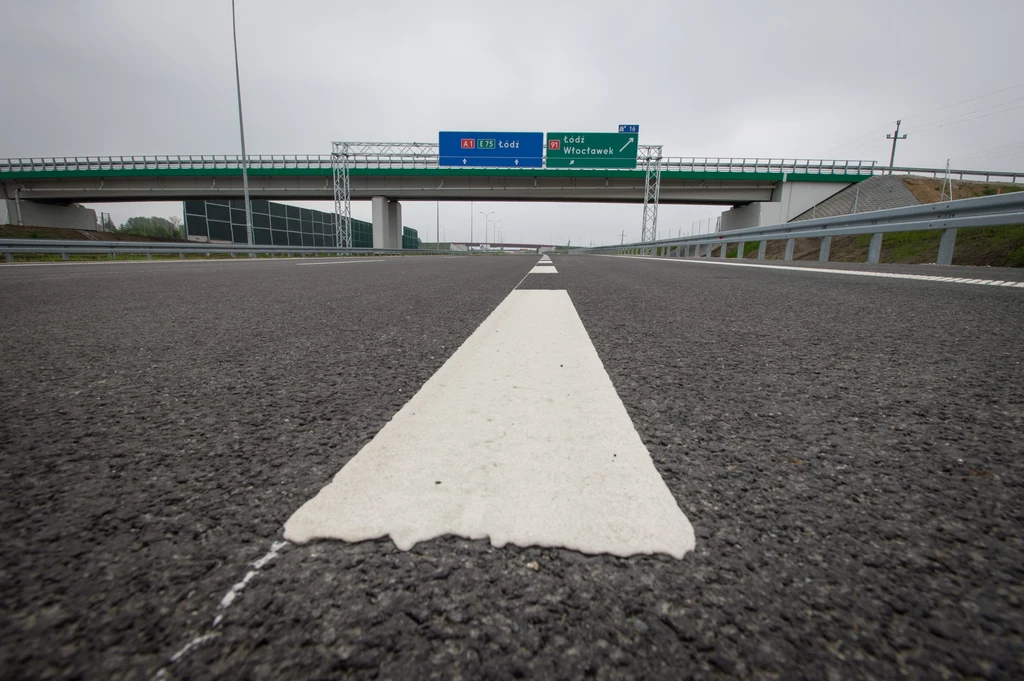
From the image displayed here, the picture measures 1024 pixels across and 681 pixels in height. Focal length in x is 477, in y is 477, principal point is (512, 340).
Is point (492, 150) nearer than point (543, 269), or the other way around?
point (543, 269)

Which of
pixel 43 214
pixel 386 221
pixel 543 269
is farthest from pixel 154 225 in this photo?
pixel 543 269

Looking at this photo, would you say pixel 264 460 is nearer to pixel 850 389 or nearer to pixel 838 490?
pixel 838 490

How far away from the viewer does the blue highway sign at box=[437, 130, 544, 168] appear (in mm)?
37219

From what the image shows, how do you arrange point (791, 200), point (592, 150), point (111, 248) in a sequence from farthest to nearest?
1. point (791, 200)
2. point (592, 150)
3. point (111, 248)

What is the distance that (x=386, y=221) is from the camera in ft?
138

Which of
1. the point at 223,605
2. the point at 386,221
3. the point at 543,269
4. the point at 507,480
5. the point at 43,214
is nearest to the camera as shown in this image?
the point at 223,605

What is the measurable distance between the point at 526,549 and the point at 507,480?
0.58ft

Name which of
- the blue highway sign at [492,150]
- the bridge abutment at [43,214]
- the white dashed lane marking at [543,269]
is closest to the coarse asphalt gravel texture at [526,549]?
the white dashed lane marking at [543,269]

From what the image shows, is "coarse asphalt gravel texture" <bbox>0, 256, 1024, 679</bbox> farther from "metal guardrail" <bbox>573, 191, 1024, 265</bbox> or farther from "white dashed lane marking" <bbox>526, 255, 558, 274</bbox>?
"metal guardrail" <bbox>573, 191, 1024, 265</bbox>

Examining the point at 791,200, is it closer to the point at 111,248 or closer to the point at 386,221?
the point at 386,221

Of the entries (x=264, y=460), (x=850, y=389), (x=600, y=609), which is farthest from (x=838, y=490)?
(x=264, y=460)

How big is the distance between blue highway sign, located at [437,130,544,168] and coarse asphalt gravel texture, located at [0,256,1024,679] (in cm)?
3838

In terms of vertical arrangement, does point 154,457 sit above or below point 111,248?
below

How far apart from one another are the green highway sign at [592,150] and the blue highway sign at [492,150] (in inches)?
45.5
